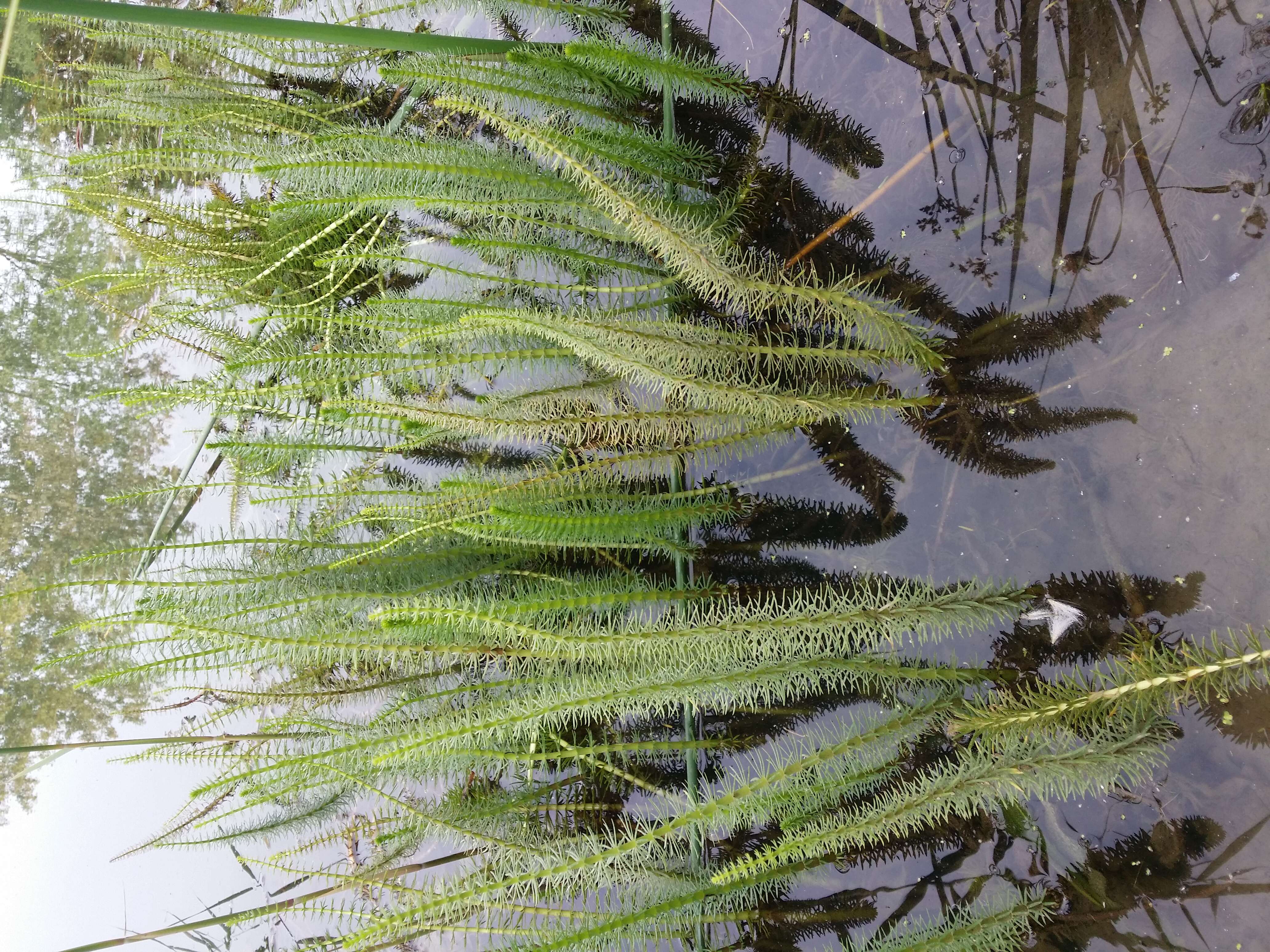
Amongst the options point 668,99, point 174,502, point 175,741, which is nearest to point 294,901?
point 175,741

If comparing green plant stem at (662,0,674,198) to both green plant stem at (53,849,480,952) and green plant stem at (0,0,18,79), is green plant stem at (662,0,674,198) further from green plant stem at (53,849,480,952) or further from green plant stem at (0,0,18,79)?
green plant stem at (53,849,480,952)

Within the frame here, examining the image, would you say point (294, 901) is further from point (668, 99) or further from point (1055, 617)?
point (668, 99)

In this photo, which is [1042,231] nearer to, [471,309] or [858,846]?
[471,309]

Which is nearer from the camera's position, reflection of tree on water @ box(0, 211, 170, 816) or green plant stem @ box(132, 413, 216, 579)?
green plant stem @ box(132, 413, 216, 579)

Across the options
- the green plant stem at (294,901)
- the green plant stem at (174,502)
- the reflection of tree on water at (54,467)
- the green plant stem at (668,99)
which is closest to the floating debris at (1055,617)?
the green plant stem at (668,99)

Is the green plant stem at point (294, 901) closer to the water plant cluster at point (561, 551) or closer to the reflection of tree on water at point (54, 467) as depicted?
the water plant cluster at point (561, 551)

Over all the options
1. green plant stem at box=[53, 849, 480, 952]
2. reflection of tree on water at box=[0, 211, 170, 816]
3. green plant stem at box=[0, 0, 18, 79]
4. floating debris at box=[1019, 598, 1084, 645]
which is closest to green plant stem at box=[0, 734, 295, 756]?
green plant stem at box=[53, 849, 480, 952]
